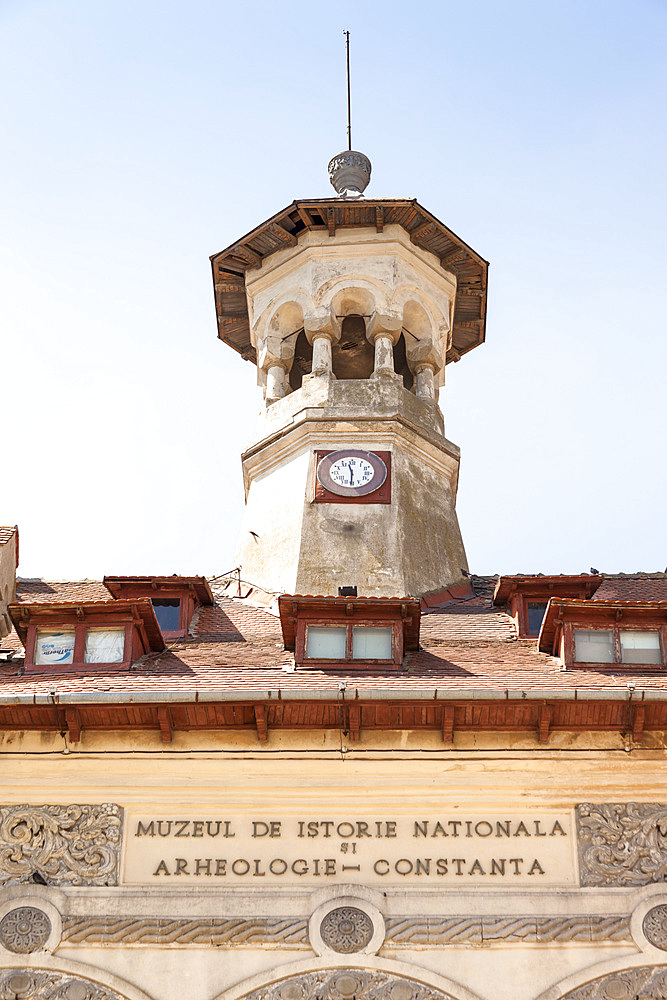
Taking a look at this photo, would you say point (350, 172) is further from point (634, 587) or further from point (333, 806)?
point (333, 806)

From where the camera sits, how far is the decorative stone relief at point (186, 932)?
1464cm

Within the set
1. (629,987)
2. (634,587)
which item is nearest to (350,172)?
(634,587)

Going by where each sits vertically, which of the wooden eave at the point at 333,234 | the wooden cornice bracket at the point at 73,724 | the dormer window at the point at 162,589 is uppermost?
the wooden eave at the point at 333,234

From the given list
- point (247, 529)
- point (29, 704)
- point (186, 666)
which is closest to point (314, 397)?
point (247, 529)

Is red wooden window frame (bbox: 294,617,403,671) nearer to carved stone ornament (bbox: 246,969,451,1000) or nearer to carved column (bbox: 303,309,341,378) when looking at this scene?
carved stone ornament (bbox: 246,969,451,1000)

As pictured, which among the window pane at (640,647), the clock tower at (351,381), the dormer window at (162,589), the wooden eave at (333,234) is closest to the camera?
the window pane at (640,647)

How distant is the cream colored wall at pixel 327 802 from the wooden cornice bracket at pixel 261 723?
0.10 m

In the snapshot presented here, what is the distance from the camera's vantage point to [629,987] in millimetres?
14297

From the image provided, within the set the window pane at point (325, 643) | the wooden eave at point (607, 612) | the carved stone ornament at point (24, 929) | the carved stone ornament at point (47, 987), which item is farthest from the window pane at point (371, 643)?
the carved stone ornament at point (47, 987)

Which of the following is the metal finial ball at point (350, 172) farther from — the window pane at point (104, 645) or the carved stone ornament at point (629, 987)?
the carved stone ornament at point (629, 987)

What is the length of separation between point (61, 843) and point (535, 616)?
731 centimetres

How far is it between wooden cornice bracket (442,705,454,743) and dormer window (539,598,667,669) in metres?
2.10

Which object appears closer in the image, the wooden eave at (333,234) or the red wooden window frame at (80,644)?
the red wooden window frame at (80,644)

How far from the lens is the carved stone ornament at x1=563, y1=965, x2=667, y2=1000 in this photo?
1423cm
